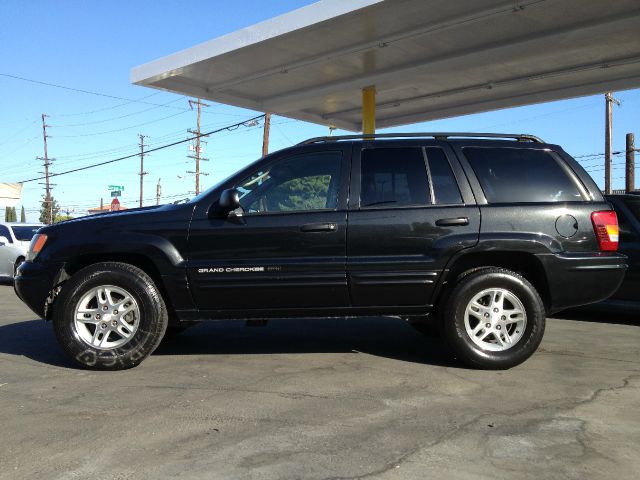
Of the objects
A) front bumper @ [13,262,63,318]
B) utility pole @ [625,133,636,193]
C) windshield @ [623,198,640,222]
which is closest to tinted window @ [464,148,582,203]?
windshield @ [623,198,640,222]

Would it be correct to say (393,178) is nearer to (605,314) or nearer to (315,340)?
(315,340)

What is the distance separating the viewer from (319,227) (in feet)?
15.1

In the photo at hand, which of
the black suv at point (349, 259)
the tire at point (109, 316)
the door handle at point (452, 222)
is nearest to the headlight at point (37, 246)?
the black suv at point (349, 259)

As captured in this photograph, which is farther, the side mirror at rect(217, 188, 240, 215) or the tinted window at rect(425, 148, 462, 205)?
the tinted window at rect(425, 148, 462, 205)

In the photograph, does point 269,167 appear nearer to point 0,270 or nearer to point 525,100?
point 0,270

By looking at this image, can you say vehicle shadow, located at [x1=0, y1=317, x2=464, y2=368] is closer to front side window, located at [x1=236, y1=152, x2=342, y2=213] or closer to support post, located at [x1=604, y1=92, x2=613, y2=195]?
front side window, located at [x1=236, y1=152, x2=342, y2=213]

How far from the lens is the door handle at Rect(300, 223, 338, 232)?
4613mm

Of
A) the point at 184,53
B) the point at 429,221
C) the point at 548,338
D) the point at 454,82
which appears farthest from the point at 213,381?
the point at 454,82

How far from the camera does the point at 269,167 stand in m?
4.87

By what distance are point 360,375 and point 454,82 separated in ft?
37.2

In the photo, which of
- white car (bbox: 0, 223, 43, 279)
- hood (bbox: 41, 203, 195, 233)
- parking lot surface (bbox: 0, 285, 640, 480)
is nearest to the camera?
parking lot surface (bbox: 0, 285, 640, 480)

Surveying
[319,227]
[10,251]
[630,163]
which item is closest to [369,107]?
[10,251]

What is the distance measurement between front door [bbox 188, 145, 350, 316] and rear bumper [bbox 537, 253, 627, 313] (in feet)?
5.78

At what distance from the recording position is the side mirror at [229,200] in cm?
452
